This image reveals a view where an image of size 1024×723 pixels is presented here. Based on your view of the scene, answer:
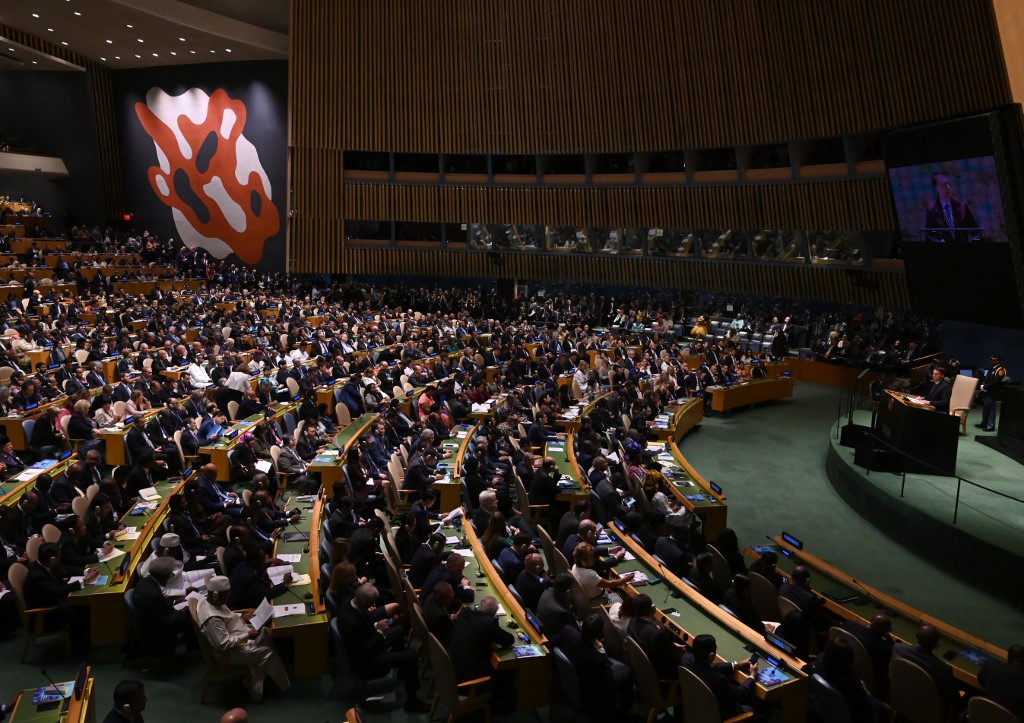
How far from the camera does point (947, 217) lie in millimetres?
10812

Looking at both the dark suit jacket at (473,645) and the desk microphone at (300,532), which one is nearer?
the dark suit jacket at (473,645)

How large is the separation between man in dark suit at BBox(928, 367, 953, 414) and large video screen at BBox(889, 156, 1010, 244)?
2254 mm

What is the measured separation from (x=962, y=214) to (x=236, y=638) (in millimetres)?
10198

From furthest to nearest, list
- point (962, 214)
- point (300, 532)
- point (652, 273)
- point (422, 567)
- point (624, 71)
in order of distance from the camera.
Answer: point (652, 273), point (624, 71), point (962, 214), point (300, 532), point (422, 567)

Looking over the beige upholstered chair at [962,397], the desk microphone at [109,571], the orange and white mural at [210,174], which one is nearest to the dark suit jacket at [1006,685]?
the desk microphone at [109,571]

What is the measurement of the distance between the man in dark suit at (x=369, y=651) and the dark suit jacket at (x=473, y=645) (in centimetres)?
53

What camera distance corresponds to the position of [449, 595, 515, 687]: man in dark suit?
17.2ft

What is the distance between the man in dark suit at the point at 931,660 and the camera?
197 inches

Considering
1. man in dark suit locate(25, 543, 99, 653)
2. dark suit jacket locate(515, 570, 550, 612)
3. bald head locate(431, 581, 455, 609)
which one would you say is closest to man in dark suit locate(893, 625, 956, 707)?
dark suit jacket locate(515, 570, 550, 612)

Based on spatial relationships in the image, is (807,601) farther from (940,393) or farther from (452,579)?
(940,393)

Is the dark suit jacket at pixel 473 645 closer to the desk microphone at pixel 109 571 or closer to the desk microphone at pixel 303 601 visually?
the desk microphone at pixel 303 601

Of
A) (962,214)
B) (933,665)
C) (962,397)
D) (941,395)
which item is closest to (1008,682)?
(933,665)

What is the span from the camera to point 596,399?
14234 mm

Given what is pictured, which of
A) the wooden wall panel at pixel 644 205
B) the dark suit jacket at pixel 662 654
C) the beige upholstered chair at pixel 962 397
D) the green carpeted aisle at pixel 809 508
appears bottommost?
the green carpeted aisle at pixel 809 508
